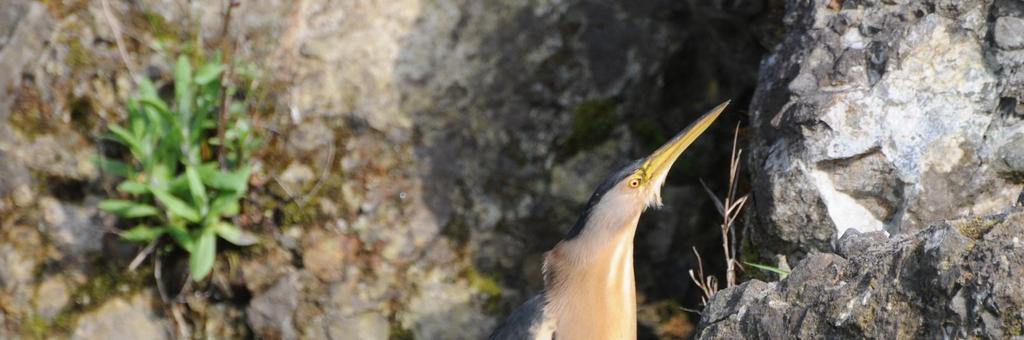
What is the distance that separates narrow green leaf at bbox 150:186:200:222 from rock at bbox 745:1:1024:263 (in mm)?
3016

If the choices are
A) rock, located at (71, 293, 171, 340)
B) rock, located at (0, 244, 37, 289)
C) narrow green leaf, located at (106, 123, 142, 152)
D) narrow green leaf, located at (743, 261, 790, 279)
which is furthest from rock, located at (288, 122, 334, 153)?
narrow green leaf, located at (743, 261, 790, 279)

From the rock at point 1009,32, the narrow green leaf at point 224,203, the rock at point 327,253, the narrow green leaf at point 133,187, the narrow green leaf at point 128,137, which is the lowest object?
the rock at point 1009,32

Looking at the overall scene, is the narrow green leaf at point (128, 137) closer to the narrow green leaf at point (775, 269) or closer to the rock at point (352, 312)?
the rock at point (352, 312)

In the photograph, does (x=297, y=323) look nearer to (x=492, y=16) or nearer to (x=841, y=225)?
(x=492, y=16)

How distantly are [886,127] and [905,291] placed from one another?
1193mm

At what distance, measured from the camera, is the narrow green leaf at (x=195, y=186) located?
219 inches

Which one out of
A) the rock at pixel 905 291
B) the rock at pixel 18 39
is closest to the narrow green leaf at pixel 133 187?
the rock at pixel 18 39

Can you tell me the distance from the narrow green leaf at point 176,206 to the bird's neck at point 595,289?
204 cm

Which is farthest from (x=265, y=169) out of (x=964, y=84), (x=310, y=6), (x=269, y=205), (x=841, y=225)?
(x=964, y=84)

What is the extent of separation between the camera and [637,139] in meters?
6.25

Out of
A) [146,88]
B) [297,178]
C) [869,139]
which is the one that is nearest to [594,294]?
[869,139]

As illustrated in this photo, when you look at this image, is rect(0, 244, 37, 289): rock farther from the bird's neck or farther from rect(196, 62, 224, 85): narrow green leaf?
the bird's neck

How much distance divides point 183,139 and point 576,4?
7.90 feet

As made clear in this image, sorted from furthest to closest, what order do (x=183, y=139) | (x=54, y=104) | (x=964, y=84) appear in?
(x=54, y=104) → (x=183, y=139) → (x=964, y=84)
